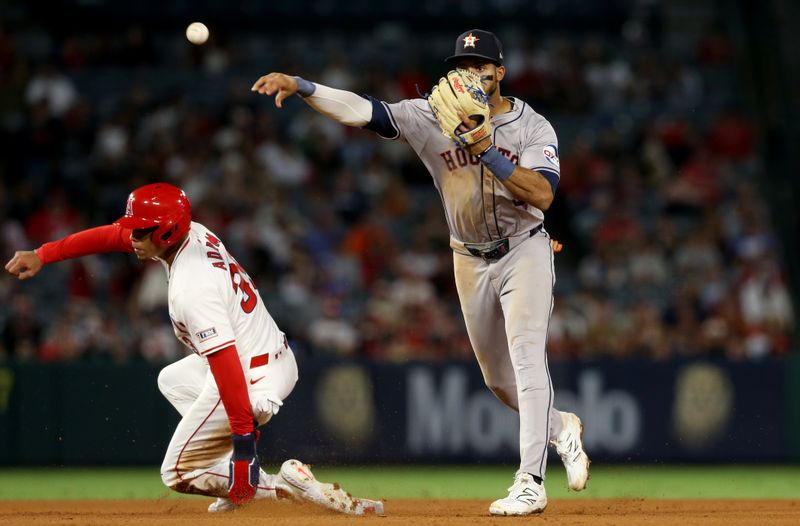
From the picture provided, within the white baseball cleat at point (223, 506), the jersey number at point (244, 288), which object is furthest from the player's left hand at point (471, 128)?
the white baseball cleat at point (223, 506)

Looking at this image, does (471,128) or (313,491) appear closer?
(471,128)

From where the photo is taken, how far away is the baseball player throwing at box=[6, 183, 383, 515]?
606 centimetres

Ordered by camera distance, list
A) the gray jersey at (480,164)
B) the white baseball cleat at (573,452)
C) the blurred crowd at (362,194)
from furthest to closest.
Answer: the blurred crowd at (362,194), the white baseball cleat at (573,452), the gray jersey at (480,164)

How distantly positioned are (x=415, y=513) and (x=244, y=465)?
3.74ft

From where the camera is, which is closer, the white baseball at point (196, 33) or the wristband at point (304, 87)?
the wristband at point (304, 87)

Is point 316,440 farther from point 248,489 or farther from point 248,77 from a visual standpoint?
point 248,77

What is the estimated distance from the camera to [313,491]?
6.38 meters

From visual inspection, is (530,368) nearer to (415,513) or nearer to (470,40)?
(415,513)

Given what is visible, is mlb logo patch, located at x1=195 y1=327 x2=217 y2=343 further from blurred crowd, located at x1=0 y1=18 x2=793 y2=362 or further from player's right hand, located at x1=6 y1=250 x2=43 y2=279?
blurred crowd, located at x1=0 y1=18 x2=793 y2=362

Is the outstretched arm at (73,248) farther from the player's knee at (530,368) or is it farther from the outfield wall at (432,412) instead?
the outfield wall at (432,412)

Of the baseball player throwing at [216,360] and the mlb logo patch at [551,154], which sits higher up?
the mlb logo patch at [551,154]

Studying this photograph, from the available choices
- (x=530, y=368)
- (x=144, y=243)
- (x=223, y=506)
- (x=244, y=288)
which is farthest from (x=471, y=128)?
(x=223, y=506)

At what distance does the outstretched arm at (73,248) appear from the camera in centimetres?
683

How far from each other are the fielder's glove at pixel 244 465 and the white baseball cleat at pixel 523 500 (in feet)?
3.82
